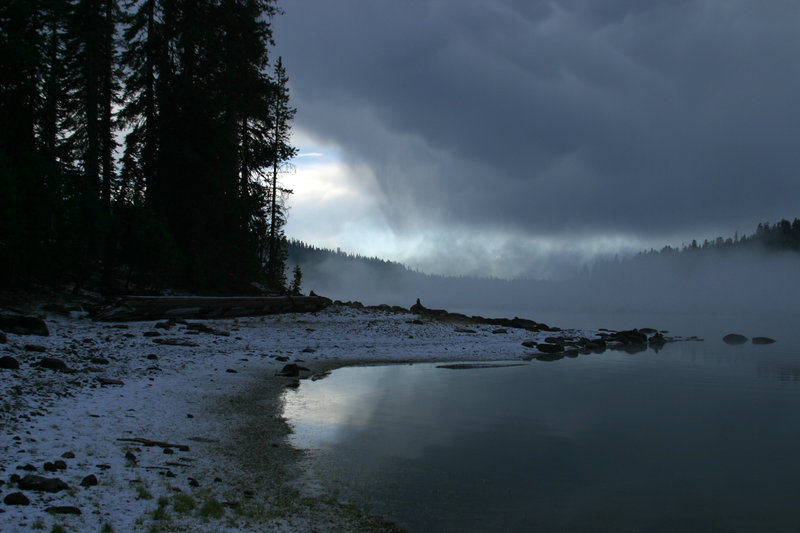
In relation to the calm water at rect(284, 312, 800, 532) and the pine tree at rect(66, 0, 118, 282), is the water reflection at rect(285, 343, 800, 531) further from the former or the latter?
the pine tree at rect(66, 0, 118, 282)

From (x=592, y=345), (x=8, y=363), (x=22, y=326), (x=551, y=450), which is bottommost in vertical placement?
(x=551, y=450)

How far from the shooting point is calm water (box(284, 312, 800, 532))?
7422 mm

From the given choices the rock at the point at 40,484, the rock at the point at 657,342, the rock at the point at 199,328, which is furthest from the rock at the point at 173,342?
the rock at the point at 657,342

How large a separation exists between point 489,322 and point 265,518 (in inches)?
1346

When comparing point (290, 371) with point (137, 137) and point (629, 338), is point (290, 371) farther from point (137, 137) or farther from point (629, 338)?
point (629, 338)

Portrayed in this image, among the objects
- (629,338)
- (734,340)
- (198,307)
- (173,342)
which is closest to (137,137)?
(198,307)

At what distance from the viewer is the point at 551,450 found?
1045 centimetres

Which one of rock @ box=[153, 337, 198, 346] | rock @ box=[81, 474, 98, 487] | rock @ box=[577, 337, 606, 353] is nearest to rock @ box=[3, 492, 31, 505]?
rock @ box=[81, 474, 98, 487]

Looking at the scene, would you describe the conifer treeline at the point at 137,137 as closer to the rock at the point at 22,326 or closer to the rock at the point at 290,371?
the rock at the point at 22,326

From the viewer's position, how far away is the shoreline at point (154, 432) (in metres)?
6.13

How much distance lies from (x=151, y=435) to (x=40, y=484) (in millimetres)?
3018

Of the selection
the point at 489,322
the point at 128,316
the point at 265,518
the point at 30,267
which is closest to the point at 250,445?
the point at 265,518

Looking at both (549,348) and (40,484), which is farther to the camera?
(549,348)

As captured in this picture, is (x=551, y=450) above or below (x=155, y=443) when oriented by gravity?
below
